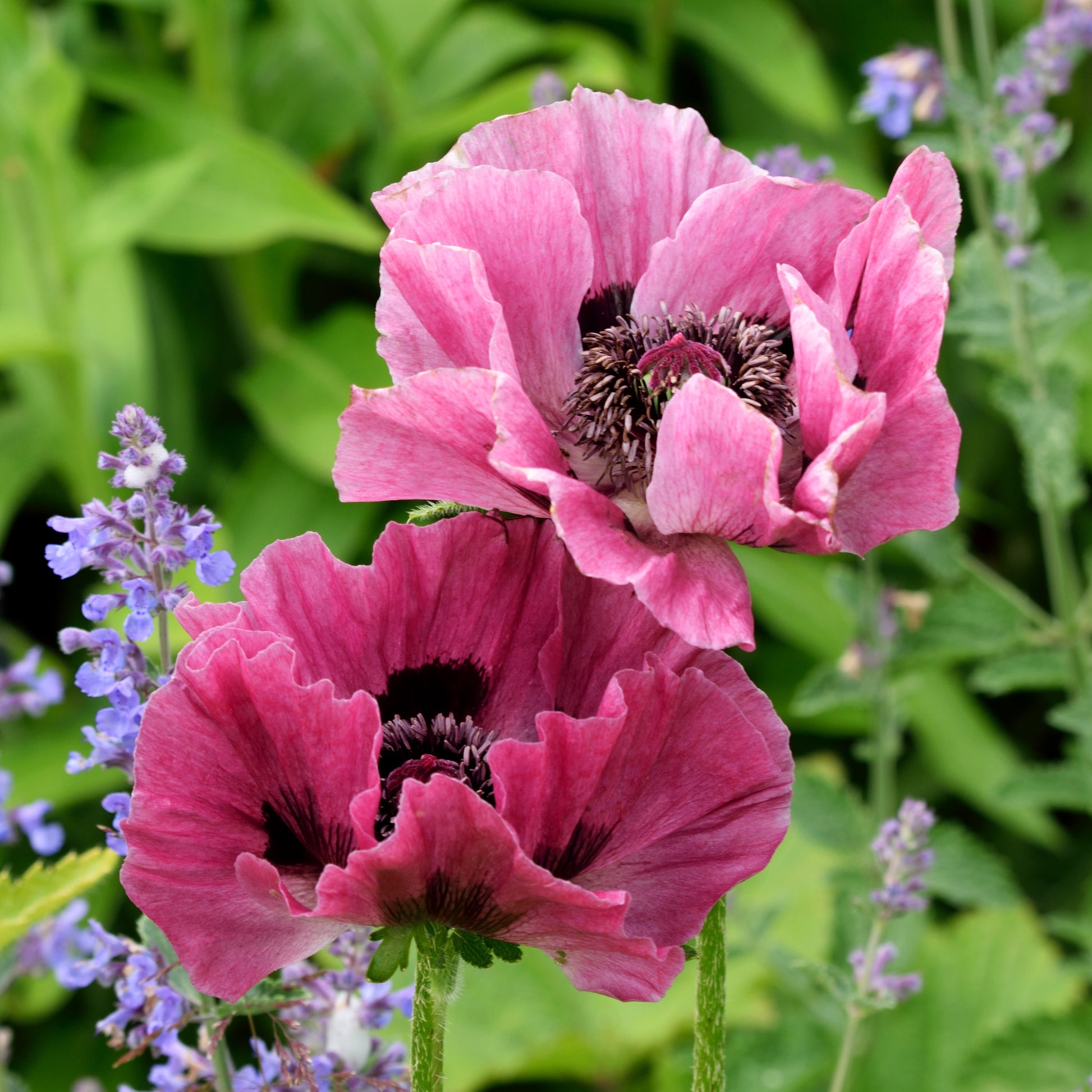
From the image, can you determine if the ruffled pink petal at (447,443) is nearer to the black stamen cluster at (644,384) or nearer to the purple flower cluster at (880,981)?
the black stamen cluster at (644,384)

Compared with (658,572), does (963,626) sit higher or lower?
higher

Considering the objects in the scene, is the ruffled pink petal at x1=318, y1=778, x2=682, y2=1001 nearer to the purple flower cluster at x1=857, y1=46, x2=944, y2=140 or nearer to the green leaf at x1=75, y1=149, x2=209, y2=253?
the purple flower cluster at x1=857, y1=46, x2=944, y2=140

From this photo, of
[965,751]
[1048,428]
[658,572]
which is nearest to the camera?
[658,572]

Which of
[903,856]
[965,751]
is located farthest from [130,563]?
[965,751]

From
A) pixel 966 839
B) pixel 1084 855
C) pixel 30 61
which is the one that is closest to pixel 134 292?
pixel 30 61

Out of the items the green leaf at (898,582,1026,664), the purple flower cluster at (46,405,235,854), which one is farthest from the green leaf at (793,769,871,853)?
the purple flower cluster at (46,405,235,854)

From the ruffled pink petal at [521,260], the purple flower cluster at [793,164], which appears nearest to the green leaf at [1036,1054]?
the purple flower cluster at [793,164]

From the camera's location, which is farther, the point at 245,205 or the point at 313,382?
the point at 313,382

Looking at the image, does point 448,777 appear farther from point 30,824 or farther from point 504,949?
point 30,824
